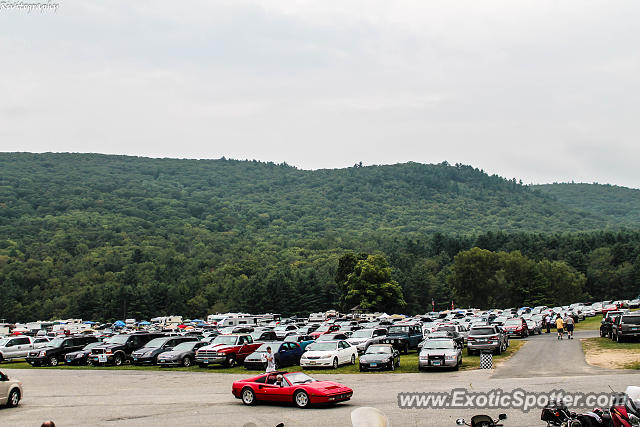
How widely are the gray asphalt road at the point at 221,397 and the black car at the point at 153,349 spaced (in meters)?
4.27

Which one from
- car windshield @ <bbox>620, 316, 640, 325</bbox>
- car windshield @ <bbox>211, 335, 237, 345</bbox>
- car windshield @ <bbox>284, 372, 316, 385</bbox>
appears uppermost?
car windshield @ <bbox>284, 372, 316, 385</bbox>

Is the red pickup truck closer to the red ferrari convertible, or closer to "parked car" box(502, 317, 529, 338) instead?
the red ferrari convertible

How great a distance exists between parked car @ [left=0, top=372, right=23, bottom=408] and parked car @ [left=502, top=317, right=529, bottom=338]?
35.9 metres

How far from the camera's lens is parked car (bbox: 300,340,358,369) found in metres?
30.2

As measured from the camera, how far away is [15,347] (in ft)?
141

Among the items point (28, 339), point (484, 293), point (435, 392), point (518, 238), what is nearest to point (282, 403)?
point (435, 392)

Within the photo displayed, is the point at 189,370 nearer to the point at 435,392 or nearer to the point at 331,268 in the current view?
the point at 435,392

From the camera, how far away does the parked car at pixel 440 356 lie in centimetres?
A: 2670

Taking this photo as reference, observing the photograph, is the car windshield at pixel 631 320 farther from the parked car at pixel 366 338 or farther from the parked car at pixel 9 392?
the parked car at pixel 9 392

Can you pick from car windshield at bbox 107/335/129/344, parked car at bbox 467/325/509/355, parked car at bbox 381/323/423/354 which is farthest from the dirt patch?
car windshield at bbox 107/335/129/344

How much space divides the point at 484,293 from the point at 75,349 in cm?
8866

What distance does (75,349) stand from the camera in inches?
1571

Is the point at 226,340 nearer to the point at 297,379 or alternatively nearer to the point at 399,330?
the point at 399,330

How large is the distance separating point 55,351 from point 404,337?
873 inches
